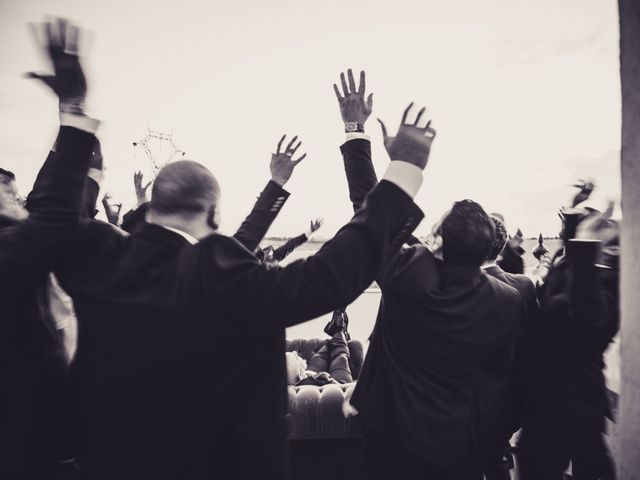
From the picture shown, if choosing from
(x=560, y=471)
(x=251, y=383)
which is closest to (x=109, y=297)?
(x=251, y=383)

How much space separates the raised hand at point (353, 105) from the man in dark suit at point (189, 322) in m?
0.64

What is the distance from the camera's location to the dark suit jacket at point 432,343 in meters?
1.55

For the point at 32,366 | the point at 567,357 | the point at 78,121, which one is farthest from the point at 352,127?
the point at 567,357

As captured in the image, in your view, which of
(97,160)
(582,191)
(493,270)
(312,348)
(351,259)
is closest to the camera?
(351,259)

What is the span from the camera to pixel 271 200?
6.27 ft

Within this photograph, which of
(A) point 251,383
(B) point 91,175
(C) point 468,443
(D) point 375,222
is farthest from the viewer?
(C) point 468,443

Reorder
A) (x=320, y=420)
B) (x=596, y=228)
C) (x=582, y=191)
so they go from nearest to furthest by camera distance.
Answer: (x=596, y=228) → (x=582, y=191) → (x=320, y=420)

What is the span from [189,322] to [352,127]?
980 mm

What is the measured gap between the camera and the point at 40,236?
0.90 metres

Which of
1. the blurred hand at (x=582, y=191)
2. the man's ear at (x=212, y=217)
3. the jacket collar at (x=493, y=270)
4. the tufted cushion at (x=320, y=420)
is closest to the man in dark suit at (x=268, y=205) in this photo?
the man's ear at (x=212, y=217)

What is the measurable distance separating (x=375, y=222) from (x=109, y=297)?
667 millimetres

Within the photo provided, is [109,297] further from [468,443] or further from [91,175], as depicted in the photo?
[468,443]

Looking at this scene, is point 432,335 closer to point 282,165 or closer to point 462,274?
point 462,274

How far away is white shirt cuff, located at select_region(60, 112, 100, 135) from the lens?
94 cm
